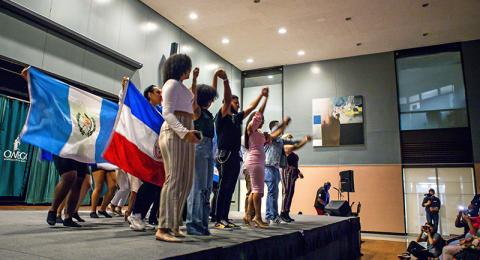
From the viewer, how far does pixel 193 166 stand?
2184 mm

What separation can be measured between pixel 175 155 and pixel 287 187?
2.45 m

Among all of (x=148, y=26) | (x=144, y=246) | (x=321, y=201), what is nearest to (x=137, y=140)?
(x=144, y=246)

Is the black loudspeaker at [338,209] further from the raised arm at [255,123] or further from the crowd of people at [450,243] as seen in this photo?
the raised arm at [255,123]

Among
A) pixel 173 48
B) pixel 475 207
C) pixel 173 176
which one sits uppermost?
pixel 173 48

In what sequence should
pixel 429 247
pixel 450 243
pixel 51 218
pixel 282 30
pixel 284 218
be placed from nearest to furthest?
pixel 51 218, pixel 284 218, pixel 450 243, pixel 429 247, pixel 282 30

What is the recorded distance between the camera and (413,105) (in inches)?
367

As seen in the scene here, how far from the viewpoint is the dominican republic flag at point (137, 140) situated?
2.86 meters

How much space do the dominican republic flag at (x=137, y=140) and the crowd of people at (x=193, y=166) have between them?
0.11 m

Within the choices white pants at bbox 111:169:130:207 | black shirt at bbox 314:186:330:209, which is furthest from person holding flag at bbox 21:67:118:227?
black shirt at bbox 314:186:330:209

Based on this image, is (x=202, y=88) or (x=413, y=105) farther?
(x=413, y=105)

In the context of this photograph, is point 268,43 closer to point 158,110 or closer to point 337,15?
point 337,15

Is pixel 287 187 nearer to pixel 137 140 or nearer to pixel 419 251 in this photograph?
pixel 137 140

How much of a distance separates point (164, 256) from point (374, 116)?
916 cm

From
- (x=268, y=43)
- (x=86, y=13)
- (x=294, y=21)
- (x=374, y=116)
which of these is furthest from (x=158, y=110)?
(x=374, y=116)
